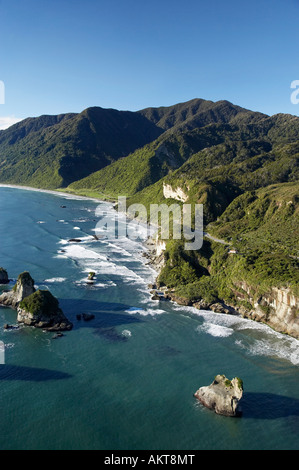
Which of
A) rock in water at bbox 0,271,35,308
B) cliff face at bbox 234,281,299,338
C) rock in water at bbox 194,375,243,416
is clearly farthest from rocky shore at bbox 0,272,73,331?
cliff face at bbox 234,281,299,338

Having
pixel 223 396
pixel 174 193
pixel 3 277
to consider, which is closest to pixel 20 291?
pixel 3 277

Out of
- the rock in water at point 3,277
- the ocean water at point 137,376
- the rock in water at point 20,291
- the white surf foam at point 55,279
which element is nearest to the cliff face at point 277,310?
the ocean water at point 137,376

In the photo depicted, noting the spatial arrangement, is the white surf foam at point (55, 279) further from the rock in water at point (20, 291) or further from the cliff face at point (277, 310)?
the cliff face at point (277, 310)

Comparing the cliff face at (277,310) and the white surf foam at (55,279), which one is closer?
the cliff face at (277,310)

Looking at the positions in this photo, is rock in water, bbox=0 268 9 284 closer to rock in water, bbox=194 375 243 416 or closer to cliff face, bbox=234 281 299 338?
cliff face, bbox=234 281 299 338

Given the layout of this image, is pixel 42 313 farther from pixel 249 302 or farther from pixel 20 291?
pixel 249 302

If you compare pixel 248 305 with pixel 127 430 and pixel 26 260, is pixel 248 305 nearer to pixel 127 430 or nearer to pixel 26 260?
pixel 127 430
